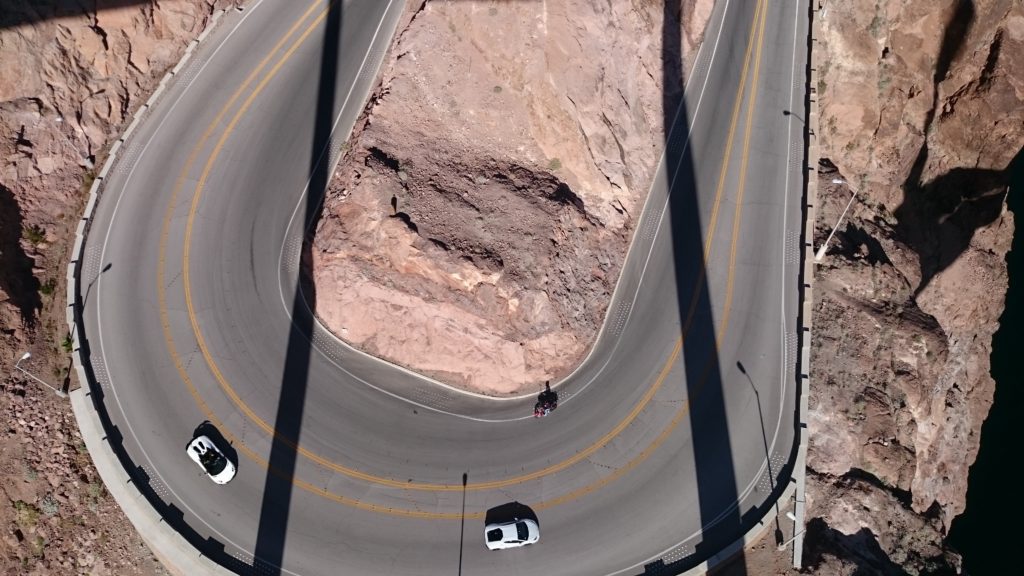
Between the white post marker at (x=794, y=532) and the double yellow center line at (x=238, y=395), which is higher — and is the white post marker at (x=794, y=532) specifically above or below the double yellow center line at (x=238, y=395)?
below

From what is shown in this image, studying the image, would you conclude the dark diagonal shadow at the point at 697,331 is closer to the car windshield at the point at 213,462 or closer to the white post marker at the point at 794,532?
the white post marker at the point at 794,532

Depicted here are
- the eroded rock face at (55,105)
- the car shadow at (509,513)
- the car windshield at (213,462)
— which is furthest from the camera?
the eroded rock face at (55,105)

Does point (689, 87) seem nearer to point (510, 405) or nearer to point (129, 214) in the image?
point (510, 405)

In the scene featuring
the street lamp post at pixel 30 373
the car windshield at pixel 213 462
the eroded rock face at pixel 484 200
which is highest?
the eroded rock face at pixel 484 200

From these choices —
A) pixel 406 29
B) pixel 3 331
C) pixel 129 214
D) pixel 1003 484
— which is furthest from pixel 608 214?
pixel 1003 484

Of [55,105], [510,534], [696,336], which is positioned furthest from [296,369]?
[696,336]

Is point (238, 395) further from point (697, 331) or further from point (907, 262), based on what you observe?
point (907, 262)

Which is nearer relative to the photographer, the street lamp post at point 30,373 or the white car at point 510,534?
the white car at point 510,534

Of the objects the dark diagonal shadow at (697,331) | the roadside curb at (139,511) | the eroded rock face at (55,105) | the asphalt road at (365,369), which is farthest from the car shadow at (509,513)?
the eroded rock face at (55,105)
